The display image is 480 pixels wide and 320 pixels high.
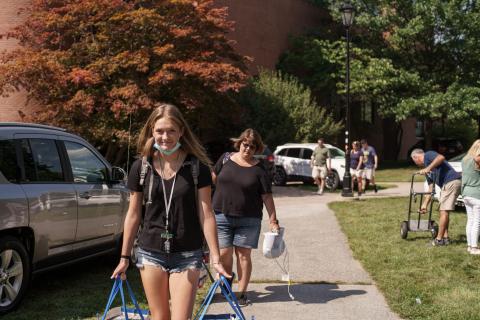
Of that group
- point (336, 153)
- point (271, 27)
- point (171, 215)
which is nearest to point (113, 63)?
point (336, 153)

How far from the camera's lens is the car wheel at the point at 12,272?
5.76 m

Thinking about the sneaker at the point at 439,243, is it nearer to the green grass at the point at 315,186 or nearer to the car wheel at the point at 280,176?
the green grass at the point at 315,186

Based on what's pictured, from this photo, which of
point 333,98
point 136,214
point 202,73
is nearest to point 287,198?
point 202,73

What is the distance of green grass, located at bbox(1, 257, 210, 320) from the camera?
19.4 feet

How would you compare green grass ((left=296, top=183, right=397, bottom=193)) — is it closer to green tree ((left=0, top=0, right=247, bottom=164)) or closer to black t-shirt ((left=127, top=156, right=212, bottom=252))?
green tree ((left=0, top=0, right=247, bottom=164))

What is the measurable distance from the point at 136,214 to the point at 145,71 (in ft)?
45.4

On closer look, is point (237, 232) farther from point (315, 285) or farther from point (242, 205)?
point (315, 285)

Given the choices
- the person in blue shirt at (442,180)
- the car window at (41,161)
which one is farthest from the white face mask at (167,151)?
the person in blue shirt at (442,180)

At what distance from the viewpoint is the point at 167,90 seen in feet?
60.2

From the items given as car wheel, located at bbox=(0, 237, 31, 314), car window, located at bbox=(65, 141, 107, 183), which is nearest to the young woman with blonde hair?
car window, located at bbox=(65, 141, 107, 183)

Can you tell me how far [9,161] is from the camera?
6.09 metres

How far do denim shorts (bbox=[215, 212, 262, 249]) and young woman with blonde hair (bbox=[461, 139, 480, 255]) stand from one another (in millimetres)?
3984

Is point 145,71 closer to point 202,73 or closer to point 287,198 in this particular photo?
point 202,73

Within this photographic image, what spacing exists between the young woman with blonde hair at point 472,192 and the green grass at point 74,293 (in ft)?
13.4
